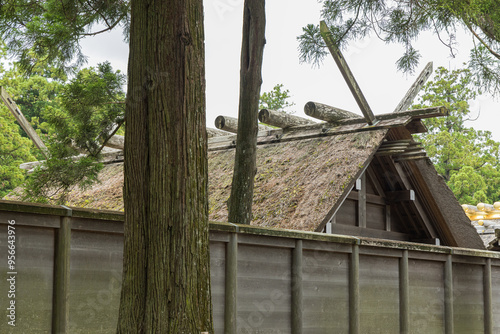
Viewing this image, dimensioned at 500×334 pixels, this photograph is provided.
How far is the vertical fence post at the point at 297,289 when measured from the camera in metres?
4.61

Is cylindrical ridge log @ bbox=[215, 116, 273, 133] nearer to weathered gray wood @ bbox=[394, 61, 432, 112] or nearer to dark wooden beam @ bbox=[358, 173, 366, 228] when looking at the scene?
dark wooden beam @ bbox=[358, 173, 366, 228]

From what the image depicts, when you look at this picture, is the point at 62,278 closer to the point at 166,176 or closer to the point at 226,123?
the point at 166,176

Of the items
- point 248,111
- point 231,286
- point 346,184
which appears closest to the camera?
point 231,286

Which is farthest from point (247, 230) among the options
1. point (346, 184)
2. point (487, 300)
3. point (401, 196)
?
point (401, 196)

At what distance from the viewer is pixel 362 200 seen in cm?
1012

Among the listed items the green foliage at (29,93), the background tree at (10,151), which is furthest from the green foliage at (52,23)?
the green foliage at (29,93)

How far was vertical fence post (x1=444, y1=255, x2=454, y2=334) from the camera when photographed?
6113 mm

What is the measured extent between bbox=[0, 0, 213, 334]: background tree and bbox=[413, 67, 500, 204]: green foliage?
2754 centimetres

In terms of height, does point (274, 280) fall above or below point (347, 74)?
below

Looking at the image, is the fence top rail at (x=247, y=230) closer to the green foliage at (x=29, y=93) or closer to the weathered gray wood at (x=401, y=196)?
the weathered gray wood at (x=401, y=196)

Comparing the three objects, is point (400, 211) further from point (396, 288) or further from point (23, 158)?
point (23, 158)

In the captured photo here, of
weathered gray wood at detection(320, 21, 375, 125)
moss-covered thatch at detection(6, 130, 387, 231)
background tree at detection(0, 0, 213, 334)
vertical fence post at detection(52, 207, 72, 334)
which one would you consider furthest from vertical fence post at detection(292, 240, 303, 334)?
weathered gray wood at detection(320, 21, 375, 125)

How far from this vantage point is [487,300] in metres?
6.70

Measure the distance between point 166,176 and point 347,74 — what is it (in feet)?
21.9
